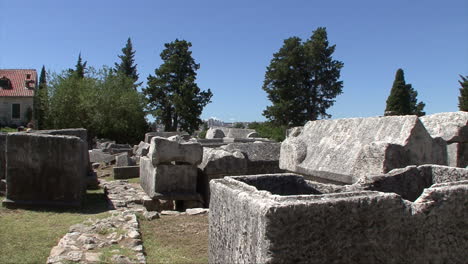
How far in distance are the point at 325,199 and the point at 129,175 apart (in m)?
10.1

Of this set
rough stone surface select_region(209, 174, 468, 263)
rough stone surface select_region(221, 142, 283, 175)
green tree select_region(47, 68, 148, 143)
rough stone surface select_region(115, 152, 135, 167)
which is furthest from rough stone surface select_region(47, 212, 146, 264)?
green tree select_region(47, 68, 148, 143)

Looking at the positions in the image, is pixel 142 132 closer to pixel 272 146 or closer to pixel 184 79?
pixel 184 79

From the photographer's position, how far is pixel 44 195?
735 centimetres

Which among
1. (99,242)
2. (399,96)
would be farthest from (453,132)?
(399,96)

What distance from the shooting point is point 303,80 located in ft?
111

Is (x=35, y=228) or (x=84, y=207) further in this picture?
(x=84, y=207)

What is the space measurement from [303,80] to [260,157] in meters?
26.2

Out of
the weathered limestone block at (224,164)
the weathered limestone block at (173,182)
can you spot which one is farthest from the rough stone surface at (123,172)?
the weathered limestone block at (224,164)

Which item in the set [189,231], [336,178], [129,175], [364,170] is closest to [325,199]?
[364,170]

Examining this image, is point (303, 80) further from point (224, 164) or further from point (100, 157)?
point (224, 164)

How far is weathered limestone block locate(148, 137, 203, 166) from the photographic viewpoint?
7.61 m

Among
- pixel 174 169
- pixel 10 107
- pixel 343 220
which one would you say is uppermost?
pixel 10 107

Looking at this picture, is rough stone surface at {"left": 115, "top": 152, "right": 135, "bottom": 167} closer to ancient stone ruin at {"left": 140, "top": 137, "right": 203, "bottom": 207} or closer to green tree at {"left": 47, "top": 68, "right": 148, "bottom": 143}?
ancient stone ruin at {"left": 140, "top": 137, "right": 203, "bottom": 207}

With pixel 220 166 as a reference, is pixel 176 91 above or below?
above
